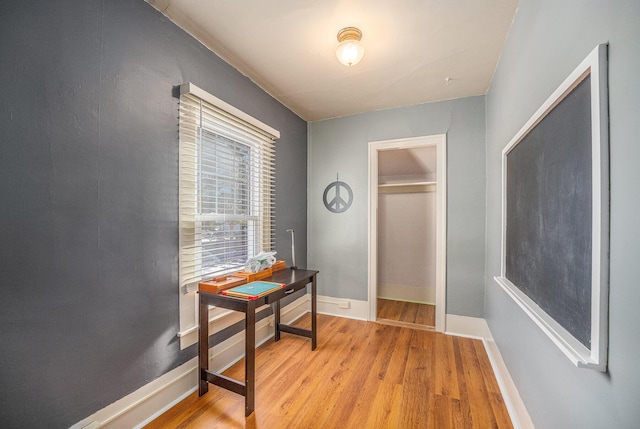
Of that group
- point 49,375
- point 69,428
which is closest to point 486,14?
point 49,375

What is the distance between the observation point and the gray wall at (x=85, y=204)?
115 cm

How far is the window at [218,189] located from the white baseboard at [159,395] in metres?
0.29

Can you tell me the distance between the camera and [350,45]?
6.23 ft

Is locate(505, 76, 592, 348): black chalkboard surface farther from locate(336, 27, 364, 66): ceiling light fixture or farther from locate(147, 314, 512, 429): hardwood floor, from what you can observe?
locate(336, 27, 364, 66): ceiling light fixture

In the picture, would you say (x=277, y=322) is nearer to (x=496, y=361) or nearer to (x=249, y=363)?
(x=249, y=363)

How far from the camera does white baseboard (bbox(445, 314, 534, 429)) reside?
158 centimetres

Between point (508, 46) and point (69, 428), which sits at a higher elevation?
point (508, 46)

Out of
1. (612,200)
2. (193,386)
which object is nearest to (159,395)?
(193,386)

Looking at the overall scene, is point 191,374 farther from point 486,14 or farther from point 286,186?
point 486,14

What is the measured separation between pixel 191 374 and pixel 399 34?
9.11 feet

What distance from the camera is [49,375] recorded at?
4.07 feet

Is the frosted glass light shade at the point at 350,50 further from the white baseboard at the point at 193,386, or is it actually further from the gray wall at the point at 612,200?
the white baseboard at the point at 193,386

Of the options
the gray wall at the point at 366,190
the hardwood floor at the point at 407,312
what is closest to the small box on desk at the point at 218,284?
the gray wall at the point at 366,190

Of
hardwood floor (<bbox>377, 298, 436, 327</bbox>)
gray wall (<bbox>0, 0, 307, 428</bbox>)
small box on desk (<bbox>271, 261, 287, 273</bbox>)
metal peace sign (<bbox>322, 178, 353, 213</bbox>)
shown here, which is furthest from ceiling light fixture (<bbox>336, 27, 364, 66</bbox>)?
hardwood floor (<bbox>377, 298, 436, 327</bbox>)
